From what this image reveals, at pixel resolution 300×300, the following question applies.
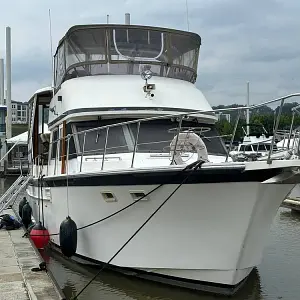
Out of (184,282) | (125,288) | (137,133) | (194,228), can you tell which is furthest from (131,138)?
(184,282)

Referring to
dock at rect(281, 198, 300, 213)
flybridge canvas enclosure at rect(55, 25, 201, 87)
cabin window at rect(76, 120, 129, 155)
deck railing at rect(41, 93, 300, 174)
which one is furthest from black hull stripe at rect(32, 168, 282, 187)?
dock at rect(281, 198, 300, 213)

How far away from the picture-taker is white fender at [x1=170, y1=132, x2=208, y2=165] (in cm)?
712

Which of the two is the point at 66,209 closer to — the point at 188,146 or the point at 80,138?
the point at 80,138

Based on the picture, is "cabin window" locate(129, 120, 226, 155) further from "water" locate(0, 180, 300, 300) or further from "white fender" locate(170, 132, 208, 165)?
"water" locate(0, 180, 300, 300)

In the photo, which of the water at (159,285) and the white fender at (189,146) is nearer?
the white fender at (189,146)

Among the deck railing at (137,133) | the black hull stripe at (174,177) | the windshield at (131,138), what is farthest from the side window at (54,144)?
the black hull stripe at (174,177)

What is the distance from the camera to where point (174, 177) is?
6.83 m

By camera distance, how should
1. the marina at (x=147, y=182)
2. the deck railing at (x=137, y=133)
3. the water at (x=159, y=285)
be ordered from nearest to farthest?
the deck railing at (x=137, y=133)
the marina at (x=147, y=182)
the water at (x=159, y=285)

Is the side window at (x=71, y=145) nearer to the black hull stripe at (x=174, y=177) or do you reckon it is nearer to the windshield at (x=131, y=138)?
the windshield at (x=131, y=138)

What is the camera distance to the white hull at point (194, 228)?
6715mm

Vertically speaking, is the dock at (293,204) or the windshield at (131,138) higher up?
the windshield at (131,138)

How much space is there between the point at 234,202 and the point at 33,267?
3447 millimetres

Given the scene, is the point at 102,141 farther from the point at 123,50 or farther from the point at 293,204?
the point at 293,204

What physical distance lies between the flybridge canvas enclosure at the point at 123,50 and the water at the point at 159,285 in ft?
13.1
